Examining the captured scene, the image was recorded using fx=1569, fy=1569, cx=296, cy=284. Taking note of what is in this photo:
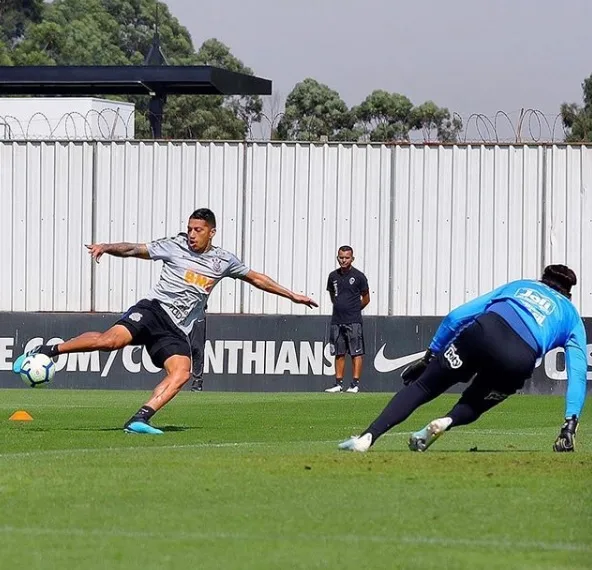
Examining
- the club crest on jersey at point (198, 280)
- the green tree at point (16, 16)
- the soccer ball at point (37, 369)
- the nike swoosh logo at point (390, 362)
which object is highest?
the green tree at point (16, 16)

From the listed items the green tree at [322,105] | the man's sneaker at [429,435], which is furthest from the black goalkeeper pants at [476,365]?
the green tree at [322,105]

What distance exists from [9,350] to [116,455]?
16065 millimetres

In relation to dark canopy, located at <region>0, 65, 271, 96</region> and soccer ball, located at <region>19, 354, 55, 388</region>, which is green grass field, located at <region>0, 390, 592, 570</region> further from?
dark canopy, located at <region>0, 65, 271, 96</region>

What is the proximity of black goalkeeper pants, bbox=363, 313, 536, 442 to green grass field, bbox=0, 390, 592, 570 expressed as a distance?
350 millimetres

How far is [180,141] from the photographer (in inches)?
1119

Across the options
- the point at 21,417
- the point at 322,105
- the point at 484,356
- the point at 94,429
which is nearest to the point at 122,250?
the point at 94,429

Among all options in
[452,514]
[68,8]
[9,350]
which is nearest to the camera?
[452,514]

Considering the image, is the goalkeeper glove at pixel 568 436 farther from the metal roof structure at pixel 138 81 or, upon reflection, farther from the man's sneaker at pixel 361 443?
the metal roof structure at pixel 138 81

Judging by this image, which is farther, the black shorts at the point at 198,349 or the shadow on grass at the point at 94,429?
the black shorts at the point at 198,349

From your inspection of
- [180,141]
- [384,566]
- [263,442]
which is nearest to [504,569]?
[384,566]

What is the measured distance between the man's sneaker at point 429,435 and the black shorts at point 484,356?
0.29 metres

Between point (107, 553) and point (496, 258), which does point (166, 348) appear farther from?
point (496, 258)

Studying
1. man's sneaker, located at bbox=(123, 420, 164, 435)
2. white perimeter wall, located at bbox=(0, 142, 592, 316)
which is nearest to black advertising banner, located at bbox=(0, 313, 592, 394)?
white perimeter wall, located at bbox=(0, 142, 592, 316)

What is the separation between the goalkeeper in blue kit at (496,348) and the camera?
1027 centimetres
